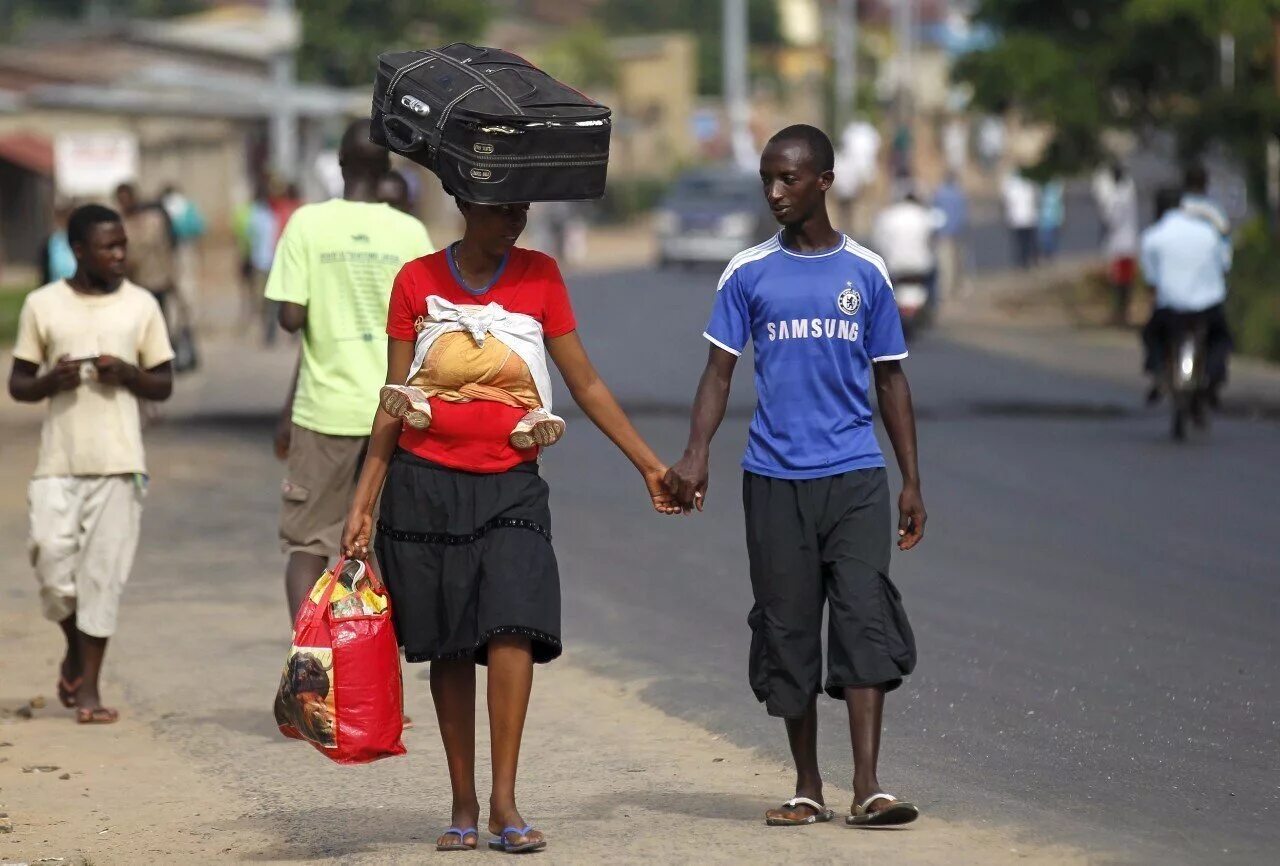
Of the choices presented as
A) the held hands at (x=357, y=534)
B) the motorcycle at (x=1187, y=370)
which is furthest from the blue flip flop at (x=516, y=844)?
the motorcycle at (x=1187, y=370)

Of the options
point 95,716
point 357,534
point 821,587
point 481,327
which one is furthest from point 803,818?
point 95,716

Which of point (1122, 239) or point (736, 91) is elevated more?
point (736, 91)

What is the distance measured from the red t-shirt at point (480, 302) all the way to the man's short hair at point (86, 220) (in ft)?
7.82

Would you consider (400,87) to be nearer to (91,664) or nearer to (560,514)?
(91,664)

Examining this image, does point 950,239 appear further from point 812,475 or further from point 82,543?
point 812,475

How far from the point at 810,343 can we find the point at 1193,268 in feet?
35.3

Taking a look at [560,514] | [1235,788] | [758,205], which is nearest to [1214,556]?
[560,514]

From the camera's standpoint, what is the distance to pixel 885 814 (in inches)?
238

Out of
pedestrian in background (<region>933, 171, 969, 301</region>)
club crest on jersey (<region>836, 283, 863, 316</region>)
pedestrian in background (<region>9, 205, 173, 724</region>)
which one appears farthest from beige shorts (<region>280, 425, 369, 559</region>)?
pedestrian in background (<region>933, 171, 969, 301</region>)

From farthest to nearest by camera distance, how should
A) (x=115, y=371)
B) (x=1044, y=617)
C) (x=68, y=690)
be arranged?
1. (x=1044, y=617)
2. (x=68, y=690)
3. (x=115, y=371)

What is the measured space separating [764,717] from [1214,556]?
13.6ft

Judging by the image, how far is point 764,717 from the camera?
780 cm

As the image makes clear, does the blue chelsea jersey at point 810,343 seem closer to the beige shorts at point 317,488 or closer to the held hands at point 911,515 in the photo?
the held hands at point 911,515

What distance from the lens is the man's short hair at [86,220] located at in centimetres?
794
